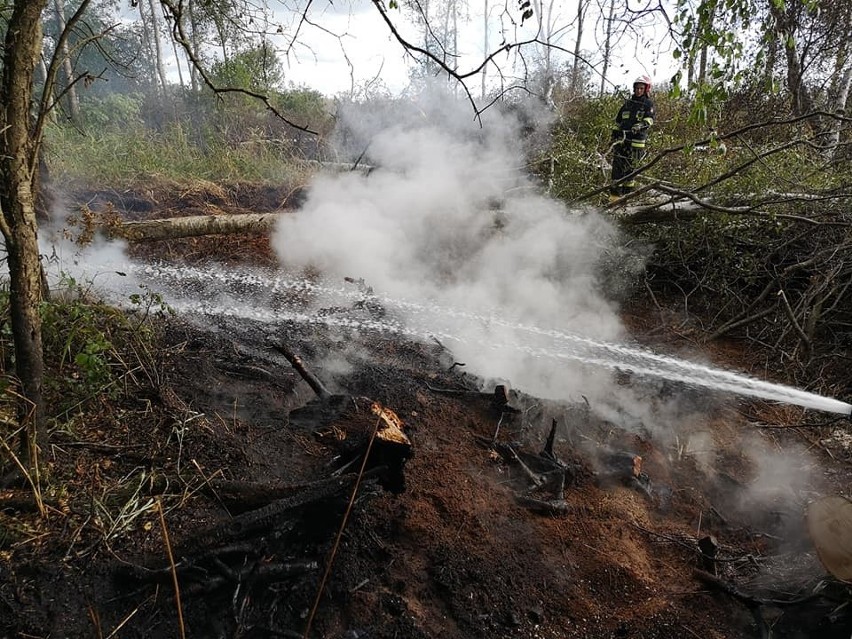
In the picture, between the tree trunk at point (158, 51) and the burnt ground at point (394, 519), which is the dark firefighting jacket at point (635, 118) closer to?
the burnt ground at point (394, 519)

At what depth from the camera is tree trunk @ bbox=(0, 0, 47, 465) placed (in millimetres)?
2127

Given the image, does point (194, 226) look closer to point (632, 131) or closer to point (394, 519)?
point (394, 519)

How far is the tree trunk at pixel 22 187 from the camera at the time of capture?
83.7 inches

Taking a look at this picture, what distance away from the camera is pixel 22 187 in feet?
7.19

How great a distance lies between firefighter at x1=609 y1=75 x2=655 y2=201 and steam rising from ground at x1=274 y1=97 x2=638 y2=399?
1.15m

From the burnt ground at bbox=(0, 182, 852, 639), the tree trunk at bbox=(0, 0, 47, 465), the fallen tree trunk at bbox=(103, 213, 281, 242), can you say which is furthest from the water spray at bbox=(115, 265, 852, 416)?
the tree trunk at bbox=(0, 0, 47, 465)

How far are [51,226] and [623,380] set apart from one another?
7.36m

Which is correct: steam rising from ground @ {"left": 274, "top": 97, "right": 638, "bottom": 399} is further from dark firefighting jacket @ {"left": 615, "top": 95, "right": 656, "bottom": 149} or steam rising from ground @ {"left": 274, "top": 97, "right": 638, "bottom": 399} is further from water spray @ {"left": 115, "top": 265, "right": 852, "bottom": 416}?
dark firefighting jacket @ {"left": 615, "top": 95, "right": 656, "bottom": 149}

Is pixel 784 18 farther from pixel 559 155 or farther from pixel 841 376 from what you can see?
pixel 841 376

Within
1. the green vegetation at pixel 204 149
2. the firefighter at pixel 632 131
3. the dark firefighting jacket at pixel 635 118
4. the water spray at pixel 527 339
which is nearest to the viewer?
the water spray at pixel 527 339

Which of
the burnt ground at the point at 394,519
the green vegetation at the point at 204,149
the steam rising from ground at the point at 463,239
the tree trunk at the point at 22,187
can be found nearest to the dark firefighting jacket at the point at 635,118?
the steam rising from ground at the point at 463,239

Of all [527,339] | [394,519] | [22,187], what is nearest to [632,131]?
[527,339]

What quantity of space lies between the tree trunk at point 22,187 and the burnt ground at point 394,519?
67cm

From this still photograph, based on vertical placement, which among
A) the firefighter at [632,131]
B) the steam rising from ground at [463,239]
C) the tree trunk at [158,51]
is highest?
the tree trunk at [158,51]
